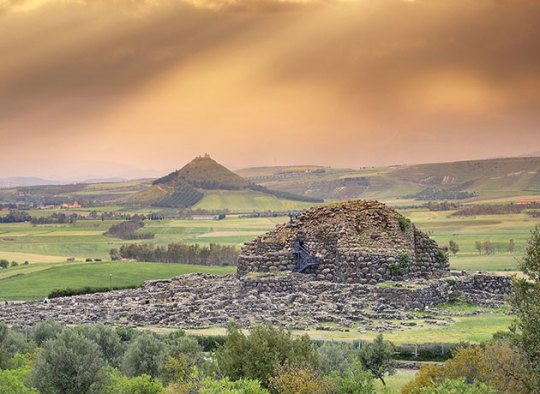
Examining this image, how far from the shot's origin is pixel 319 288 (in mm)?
49188

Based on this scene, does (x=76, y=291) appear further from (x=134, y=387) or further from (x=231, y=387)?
(x=231, y=387)

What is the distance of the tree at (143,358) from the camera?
109ft

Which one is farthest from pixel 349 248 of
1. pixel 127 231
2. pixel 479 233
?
pixel 127 231

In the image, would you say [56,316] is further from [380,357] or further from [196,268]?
[196,268]

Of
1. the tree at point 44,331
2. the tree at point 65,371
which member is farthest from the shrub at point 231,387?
the tree at point 44,331

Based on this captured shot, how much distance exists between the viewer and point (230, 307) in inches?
1849

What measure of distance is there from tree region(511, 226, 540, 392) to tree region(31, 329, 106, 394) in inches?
617

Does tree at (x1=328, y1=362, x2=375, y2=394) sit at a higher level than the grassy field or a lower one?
higher

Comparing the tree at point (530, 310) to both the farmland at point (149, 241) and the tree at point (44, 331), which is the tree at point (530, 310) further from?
the farmland at point (149, 241)

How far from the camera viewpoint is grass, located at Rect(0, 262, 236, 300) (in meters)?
69.4

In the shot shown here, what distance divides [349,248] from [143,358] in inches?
841

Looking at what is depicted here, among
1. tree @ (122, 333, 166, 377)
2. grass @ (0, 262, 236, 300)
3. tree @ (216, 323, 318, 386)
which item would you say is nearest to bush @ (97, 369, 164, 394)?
tree @ (216, 323, 318, 386)

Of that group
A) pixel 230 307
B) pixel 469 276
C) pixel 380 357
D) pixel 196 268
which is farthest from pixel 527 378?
pixel 196 268

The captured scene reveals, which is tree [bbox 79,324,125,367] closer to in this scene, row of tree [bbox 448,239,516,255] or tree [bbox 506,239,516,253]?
row of tree [bbox 448,239,516,255]
